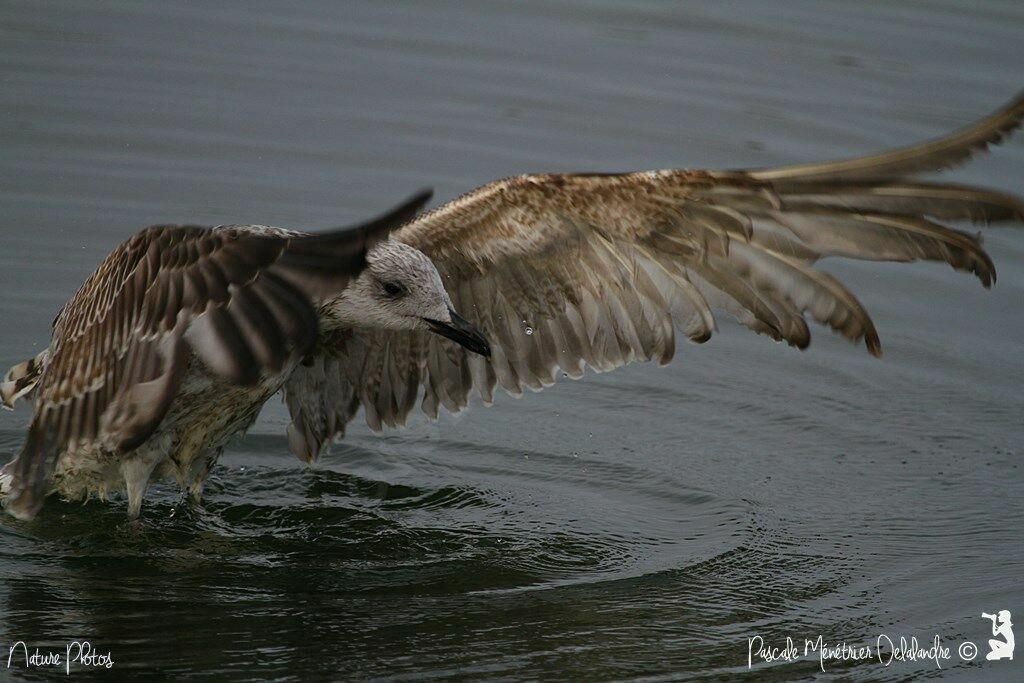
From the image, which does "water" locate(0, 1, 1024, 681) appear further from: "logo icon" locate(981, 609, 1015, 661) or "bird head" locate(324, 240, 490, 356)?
"bird head" locate(324, 240, 490, 356)

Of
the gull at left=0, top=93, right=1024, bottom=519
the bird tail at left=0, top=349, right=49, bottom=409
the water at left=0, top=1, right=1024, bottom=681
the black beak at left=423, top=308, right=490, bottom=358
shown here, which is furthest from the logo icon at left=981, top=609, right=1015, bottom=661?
the bird tail at left=0, top=349, right=49, bottom=409

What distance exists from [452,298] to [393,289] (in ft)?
2.32

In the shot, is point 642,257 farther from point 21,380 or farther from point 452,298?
point 21,380

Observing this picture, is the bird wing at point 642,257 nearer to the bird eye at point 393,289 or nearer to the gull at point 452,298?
the gull at point 452,298

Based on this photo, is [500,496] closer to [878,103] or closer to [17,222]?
[17,222]

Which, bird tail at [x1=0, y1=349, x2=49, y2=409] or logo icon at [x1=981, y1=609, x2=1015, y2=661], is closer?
logo icon at [x1=981, y1=609, x2=1015, y2=661]

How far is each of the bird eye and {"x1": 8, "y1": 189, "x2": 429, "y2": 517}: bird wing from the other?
441mm

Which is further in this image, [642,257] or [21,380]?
[21,380]

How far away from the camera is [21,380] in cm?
736

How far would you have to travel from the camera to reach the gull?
556cm

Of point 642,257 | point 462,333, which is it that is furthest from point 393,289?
point 642,257

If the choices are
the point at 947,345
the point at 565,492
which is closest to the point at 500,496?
the point at 565,492

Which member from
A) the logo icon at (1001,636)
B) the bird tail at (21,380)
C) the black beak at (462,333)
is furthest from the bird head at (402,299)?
the logo icon at (1001,636)

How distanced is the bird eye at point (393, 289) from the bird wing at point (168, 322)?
1.45 ft
